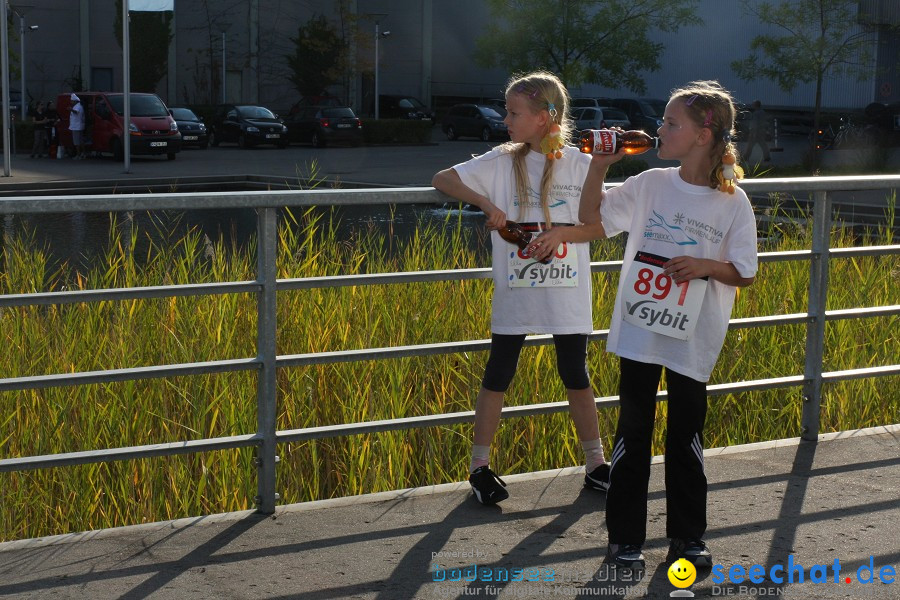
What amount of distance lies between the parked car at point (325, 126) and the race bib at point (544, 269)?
38.7 m

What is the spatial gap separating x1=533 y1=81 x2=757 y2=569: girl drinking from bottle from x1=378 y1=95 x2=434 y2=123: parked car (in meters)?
48.6

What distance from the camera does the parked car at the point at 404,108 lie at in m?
53.1

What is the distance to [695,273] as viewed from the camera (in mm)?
3984

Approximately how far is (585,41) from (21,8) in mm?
25650

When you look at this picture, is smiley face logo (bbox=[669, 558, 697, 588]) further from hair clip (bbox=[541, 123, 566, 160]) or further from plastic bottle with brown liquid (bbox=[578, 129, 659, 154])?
hair clip (bbox=[541, 123, 566, 160])

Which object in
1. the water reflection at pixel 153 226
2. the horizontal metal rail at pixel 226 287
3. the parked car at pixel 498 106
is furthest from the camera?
the parked car at pixel 498 106

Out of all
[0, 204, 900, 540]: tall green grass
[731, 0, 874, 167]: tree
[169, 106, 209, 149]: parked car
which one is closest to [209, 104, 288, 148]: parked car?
[169, 106, 209, 149]: parked car

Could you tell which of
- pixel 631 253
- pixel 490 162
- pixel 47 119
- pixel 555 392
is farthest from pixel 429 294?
pixel 47 119

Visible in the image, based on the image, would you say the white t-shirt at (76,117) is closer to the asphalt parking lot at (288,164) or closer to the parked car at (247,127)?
the asphalt parking lot at (288,164)

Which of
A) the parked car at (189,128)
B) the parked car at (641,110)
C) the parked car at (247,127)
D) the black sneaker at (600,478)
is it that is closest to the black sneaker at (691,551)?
the black sneaker at (600,478)

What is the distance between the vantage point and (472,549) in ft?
14.1

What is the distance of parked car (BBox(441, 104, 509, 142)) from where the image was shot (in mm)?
46844

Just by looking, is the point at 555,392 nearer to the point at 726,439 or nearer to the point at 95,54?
the point at 726,439

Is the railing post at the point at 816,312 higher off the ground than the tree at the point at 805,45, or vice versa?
the tree at the point at 805,45
